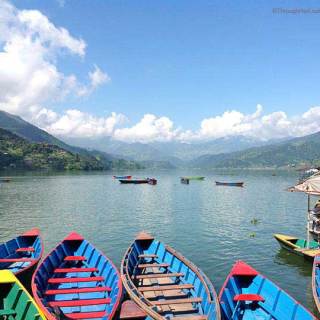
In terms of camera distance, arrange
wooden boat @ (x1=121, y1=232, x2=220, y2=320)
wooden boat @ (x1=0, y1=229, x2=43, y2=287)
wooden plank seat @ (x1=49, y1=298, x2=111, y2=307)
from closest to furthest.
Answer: wooden boat @ (x1=121, y1=232, x2=220, y2=320)
wooden plank seat @ (x1=49, y1=298, x2=111, y2=307)
wooden boat @ (x1=0, y1=229, x2=43, y2=287)

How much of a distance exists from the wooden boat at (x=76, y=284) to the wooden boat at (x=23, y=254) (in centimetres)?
172

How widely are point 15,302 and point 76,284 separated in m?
5.48

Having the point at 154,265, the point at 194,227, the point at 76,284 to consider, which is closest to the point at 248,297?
the point at 154,265

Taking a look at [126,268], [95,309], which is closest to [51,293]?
[95,309]

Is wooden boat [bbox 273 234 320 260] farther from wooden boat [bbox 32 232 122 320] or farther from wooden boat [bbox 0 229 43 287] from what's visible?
wooden boat [bbox 0 229 43 287]

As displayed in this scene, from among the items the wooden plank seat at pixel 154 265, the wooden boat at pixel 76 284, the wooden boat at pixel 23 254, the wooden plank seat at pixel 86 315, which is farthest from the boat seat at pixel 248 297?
the wooden boat at pixel 23 254

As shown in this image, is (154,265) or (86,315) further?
(154,265)

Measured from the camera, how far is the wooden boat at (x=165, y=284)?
1653 centimetres

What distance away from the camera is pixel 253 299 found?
17531 millimetres

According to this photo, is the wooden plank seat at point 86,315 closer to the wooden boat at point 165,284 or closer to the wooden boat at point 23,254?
the wooden boat at point 165,284

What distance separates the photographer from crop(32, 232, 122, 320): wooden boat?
1625cm

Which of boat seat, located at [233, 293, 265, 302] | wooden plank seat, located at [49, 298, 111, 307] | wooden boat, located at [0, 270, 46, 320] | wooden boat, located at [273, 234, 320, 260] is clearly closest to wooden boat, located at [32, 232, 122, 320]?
wooden plank seat, located at [49, 298, 111, 307]

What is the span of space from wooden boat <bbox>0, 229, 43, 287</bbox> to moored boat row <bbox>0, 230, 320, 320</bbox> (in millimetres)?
457

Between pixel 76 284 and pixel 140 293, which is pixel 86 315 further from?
pixel 76 284
